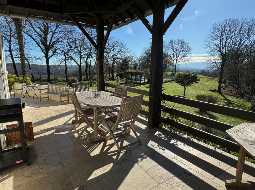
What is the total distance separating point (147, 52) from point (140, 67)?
267 centimetres

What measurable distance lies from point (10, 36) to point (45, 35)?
9.55ft

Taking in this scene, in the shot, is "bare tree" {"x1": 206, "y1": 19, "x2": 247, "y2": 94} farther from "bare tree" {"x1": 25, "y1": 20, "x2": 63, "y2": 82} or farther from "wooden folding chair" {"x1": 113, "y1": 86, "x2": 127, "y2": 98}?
"wooden folding chair" {"x1": 113, "y1": 86, "x2": 127, "y2": 98}

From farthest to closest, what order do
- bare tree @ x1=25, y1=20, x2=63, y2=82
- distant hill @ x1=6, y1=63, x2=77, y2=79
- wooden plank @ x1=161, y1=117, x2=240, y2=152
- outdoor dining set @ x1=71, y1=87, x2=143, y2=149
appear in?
distant hill @ x1=6, y1=63, x2=77, y2=79, bare tree @ x1=25, y1=20, x2=63, y2=82, outdoor dining set @ x1=71, y1=87, x2=143, y2=149, wooden plank @ x1=161, y1=117, x2=240, y2=152

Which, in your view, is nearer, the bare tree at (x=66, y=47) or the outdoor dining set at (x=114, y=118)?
the outdoor dining set at (x=114, y=118)

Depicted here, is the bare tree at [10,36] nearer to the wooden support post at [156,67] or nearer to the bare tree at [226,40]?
the wooden support post at [156,67]

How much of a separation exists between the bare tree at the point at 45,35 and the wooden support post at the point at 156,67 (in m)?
17.4

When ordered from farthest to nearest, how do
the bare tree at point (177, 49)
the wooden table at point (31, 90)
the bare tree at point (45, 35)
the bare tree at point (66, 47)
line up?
the bare tree at point (177, 49), the bare tree at point (66, 47), the bare tree at point (45, 35), the wooden table at point (31, 90)

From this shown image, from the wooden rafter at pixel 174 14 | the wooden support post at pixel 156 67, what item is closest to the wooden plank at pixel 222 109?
the wooden support post at pixel 156 67

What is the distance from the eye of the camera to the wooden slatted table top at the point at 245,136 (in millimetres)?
1977

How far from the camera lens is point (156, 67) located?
4.42 m

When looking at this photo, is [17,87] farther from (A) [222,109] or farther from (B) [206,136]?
(A) [222,109]

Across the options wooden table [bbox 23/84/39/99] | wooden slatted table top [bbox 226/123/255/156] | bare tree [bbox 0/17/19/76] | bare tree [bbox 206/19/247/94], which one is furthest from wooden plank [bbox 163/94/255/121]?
bare tree [bbox 206/19/247/94]

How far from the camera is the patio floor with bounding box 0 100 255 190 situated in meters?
2.63

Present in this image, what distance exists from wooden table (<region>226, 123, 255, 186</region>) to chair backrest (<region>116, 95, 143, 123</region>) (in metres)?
1.54
